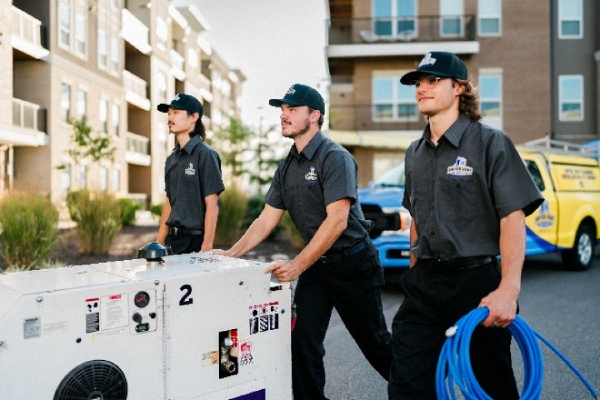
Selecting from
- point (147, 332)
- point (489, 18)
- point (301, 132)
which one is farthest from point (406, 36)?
point (147, 332)

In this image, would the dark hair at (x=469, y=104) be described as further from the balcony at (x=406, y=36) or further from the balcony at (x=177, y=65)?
the balcony at (x=177, y=65)

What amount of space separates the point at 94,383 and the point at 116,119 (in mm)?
32332

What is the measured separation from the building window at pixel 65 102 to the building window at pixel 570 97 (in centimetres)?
2022

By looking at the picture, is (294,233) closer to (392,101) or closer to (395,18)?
(392,101)

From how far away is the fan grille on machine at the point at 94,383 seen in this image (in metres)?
2.66

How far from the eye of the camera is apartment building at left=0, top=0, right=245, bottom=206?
76.8 ft

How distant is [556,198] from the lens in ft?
37.1

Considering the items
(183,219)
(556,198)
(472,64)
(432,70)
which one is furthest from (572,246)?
(472,64)

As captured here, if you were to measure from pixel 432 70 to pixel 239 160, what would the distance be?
2848 cm

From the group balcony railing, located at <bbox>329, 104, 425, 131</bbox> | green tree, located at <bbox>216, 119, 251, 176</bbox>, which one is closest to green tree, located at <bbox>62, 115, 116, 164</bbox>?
green tree, located at <bbox>216, 119, 251, 176</bbox>

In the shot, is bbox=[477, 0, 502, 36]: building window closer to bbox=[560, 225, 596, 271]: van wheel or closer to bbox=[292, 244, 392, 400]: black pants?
bbox=[560, 225, 596, 271]: van wheel

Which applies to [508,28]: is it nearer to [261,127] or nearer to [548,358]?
[261,127]

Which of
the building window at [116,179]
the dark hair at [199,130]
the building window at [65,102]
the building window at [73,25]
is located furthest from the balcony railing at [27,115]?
the dark hair at [199,130]

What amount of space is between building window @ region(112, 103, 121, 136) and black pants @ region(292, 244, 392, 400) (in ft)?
99.1
